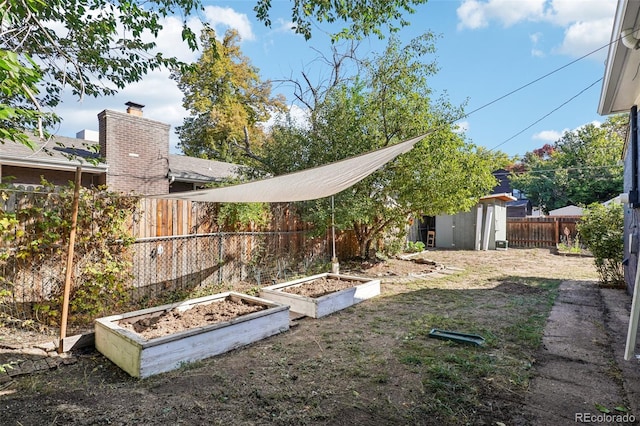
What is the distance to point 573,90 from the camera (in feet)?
14.8

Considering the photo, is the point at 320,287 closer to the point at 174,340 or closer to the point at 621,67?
the point at 174,340

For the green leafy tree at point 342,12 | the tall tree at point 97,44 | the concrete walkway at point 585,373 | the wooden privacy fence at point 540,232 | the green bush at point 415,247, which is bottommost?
the concrete walkway at point 585,373

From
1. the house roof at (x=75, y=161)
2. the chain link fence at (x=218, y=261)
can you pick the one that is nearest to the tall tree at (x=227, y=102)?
the house roof at (x=75, y=161)

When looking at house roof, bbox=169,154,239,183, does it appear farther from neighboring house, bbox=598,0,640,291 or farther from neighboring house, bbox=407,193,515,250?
neighboring house, bbox=598,0,640,291

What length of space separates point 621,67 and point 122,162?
1092 centimetres

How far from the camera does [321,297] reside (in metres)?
4.82

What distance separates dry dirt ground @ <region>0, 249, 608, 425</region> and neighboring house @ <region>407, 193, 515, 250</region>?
8897 millimetres

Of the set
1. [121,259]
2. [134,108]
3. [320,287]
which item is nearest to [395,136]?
[320,287]

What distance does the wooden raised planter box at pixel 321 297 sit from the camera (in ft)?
15.5

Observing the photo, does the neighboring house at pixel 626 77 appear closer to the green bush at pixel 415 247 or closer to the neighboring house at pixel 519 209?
the green bush at pixel 415 247

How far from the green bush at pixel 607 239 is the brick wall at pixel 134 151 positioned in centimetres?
1130

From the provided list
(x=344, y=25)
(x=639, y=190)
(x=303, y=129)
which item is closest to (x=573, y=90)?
(x=639, y=190)

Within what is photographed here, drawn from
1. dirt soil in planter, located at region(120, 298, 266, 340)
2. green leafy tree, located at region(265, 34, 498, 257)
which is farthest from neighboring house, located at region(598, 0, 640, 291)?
dirt soil in planter, located at region(120, 298, 266, 340)

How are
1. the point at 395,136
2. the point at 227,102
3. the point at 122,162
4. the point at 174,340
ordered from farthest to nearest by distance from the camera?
the point at 227,102, the point at 122,162, the point at 395,136, the point at 174,340
